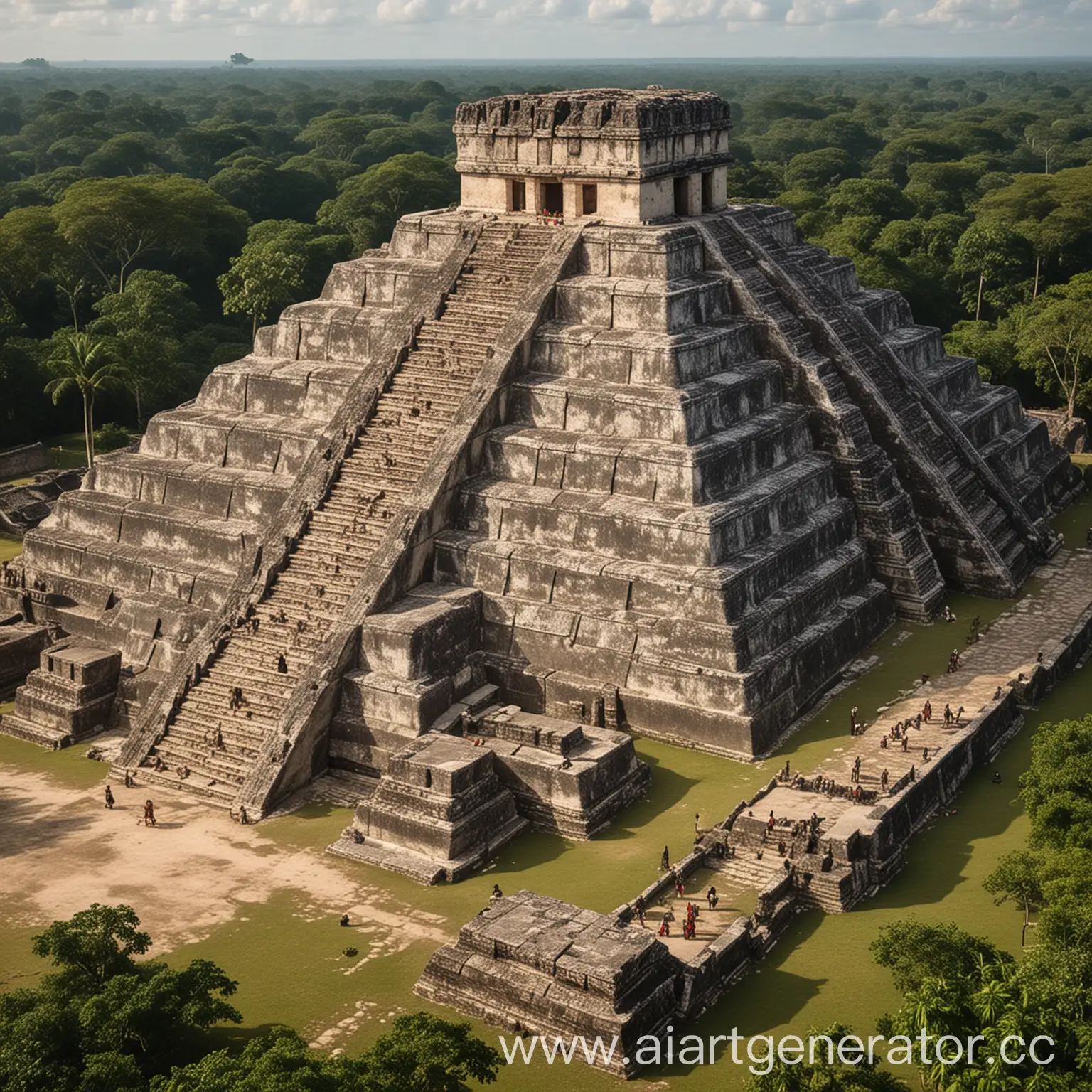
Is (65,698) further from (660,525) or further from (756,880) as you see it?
(756,880)

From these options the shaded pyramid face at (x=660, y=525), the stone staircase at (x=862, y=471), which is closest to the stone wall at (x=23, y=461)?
the shaded pyramid face at (x=660, y=525)

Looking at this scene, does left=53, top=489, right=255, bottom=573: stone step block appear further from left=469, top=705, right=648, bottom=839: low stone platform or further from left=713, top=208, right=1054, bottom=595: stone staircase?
left=713, top=208, right=1054, bottom=595: stone staircase

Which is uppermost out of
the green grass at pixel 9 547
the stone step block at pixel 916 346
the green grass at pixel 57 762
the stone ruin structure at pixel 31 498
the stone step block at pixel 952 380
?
the stone step block at pixel 916 346

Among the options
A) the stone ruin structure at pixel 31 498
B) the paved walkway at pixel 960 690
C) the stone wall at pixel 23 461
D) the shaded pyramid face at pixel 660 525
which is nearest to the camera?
the paved walkway at pixel 960 690

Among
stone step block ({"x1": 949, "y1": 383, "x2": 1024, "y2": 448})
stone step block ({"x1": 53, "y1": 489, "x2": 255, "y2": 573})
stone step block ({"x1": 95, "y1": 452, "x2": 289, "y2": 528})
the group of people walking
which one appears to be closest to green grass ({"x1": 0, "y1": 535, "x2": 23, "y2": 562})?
stone step block ({"x1": 53, "y1": 489, "x2": 255, "y2": 573})

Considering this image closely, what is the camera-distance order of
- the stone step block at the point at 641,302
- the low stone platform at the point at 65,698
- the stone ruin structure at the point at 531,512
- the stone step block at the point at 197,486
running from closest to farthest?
the stone ruin structure at the point at 531,512, the low stone platform at the point at 65,698, the stone step block at the point at 641,302, the stone step block at the point at 197,486

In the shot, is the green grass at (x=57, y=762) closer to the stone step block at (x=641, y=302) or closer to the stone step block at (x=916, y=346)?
the stone step block at (x=641, y=302)
